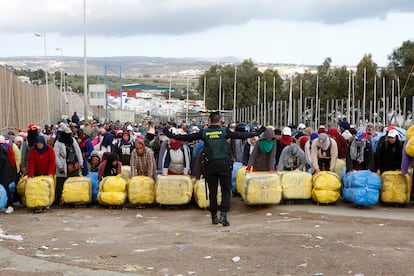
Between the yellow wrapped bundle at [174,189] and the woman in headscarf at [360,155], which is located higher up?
the woman in headscarf at [360,155]

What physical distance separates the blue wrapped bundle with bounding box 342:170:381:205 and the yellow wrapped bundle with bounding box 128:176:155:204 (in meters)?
4.13

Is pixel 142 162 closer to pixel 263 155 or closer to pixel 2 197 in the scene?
pixel 263 155

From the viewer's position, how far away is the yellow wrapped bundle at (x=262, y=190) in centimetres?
1344

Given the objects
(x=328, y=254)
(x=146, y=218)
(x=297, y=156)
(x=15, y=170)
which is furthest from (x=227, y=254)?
(x=15, y=170)

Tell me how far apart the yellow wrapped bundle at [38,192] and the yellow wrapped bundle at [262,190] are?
416cm

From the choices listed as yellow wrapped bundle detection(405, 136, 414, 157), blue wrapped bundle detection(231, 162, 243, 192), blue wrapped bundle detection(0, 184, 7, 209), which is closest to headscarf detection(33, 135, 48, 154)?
blue wrapped bundle detection(0, 184, 7, 209)

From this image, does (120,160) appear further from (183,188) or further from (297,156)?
(297,156)

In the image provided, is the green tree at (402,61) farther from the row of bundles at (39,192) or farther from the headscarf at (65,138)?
the row of bundles at (39,192)

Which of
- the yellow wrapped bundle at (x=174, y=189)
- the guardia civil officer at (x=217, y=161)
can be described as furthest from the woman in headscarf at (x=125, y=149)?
the guardia civil officer at (x=217, y=161)

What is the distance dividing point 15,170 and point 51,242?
433cm

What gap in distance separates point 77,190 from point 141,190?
144 cm

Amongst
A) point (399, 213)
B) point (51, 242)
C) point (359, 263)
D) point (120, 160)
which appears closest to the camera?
point (359, 263)

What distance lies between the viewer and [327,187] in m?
13.7

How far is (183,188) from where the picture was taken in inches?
549
